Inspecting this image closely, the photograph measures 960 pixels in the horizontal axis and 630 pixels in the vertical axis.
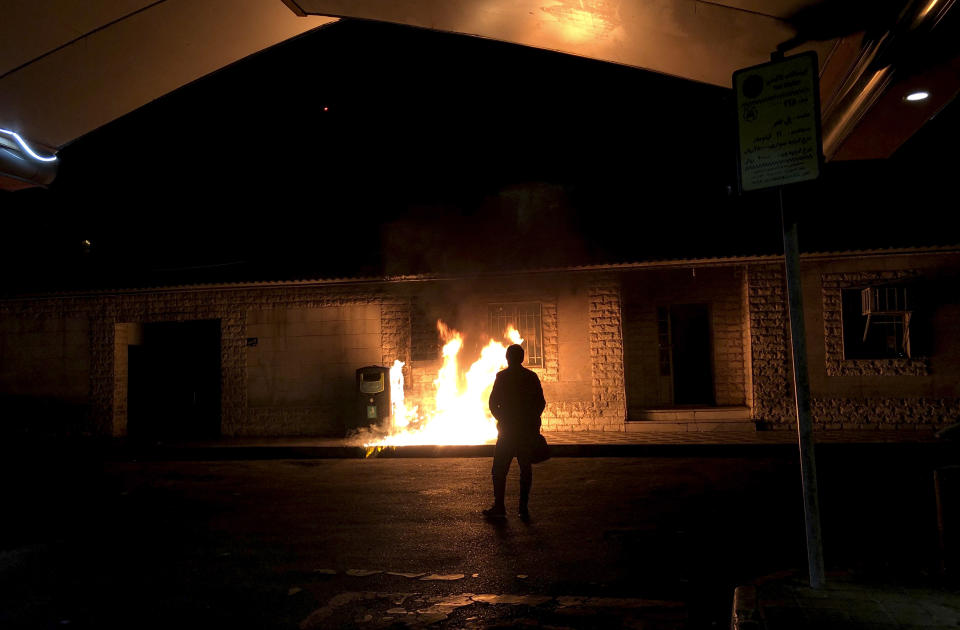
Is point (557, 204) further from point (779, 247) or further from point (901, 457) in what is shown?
point (901, 457)

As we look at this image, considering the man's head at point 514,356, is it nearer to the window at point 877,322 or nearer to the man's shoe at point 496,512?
the man's shoe at point 496,512

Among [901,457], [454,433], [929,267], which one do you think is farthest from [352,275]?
[929,267]

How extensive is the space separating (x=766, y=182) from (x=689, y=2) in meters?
1.86

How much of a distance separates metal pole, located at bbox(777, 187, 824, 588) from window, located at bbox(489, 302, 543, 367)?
35.1 feet

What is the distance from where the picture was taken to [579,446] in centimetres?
1170

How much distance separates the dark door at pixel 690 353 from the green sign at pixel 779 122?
12.1 metres

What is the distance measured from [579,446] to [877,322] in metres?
7.15

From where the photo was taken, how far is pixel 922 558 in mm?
4949

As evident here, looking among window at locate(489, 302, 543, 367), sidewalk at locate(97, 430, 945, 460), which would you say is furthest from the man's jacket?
window at locate(489, 302, 543, 367)

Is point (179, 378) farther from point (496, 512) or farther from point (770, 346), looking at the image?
point (770, 346)

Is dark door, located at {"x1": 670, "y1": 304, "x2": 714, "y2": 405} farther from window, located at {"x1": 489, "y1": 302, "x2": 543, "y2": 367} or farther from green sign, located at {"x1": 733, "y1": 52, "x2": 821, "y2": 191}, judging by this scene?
green sign, located at {"x1": 733, "y1": 52, "x2": 821, "y2": 191}

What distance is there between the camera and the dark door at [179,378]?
16922 mm

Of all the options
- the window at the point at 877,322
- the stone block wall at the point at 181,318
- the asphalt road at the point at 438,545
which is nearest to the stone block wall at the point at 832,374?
the window at the point at 877,322

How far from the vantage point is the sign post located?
157 inches
